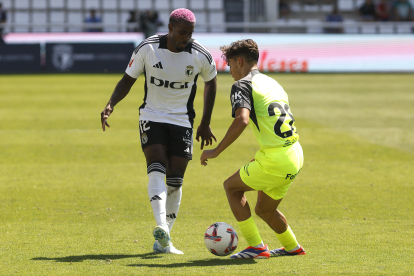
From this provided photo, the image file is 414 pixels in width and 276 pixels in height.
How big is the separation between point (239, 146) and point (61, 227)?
5.50m

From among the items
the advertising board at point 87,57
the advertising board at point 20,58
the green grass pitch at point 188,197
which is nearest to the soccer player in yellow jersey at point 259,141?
the green grass pitch at point 188,197

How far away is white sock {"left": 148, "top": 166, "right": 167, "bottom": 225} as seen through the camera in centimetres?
473

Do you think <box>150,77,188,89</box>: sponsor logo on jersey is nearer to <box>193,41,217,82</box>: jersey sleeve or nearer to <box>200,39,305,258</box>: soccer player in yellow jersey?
<box>193,41,217,82</box>: jersey sleeve

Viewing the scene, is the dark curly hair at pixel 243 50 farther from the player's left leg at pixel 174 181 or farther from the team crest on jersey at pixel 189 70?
the player's left leg at pixel 174 181

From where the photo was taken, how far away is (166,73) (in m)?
5.05

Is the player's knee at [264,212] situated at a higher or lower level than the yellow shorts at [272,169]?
lower

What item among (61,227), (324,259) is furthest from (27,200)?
(324,259)

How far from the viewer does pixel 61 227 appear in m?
5.55

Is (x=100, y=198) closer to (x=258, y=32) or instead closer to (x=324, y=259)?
(x=324, y=259)

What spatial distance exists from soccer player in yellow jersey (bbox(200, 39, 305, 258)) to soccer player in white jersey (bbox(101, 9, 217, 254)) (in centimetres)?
62

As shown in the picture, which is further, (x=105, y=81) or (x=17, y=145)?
(x=105, y=81)

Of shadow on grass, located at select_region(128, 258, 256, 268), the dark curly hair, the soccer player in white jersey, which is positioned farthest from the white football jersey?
shadow on grass, located at select_region(128, 258, 256, 268)

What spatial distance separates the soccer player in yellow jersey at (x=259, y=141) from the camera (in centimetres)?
435

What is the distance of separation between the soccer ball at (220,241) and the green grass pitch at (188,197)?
0.09 m
